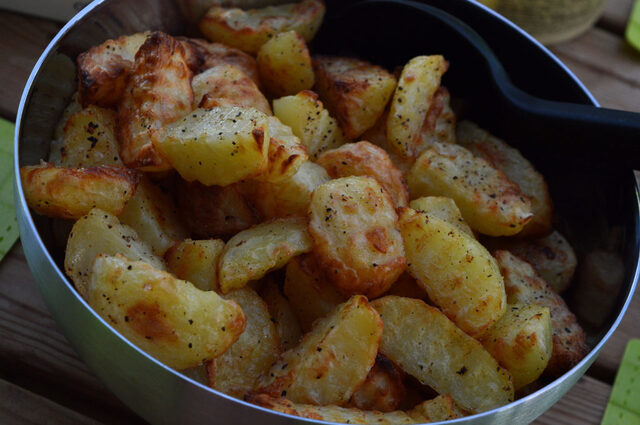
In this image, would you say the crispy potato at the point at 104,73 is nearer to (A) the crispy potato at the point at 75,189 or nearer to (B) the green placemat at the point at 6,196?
(A) the crispy potato at the point at 75,189

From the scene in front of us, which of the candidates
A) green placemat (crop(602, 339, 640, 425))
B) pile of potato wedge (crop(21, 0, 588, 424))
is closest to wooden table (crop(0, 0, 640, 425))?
green placemat (crop(602, 339, 640, 425))

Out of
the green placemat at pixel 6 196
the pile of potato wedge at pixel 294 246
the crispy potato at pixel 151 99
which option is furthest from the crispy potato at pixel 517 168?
the green placemat at pixel 6 196

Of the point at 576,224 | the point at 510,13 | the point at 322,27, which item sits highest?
the point at 322,27

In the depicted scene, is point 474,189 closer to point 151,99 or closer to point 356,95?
point 356,95

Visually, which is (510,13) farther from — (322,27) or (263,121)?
(263,121)

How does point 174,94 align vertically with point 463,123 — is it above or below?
above

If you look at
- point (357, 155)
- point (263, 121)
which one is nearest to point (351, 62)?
point (357, 155)

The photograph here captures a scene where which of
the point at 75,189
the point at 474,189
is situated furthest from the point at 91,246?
the point at 474,189
